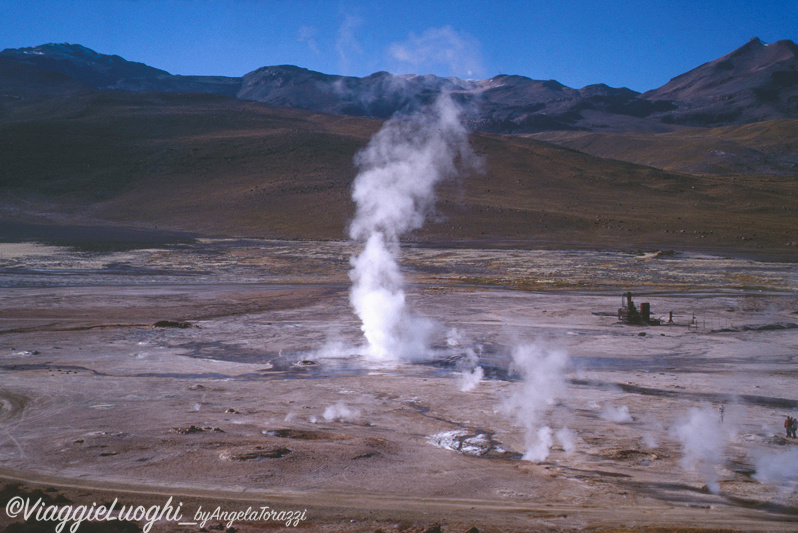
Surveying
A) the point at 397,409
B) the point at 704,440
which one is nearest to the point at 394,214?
the point at 397,409

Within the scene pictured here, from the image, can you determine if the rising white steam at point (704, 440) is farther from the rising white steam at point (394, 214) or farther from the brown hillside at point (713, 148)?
the brown hillside at point (713, 148)

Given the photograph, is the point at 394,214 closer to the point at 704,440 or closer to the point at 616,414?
the point at 616,414

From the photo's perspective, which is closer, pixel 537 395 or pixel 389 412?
pixel 389 412

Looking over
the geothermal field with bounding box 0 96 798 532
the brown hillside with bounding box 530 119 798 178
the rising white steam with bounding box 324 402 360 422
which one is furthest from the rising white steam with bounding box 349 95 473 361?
the brown hillside with bounding box 530 119 798 178

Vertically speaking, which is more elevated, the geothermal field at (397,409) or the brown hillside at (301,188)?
the brown hillside at (301,188)

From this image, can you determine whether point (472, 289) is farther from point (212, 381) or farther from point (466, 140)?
point (466, 140)

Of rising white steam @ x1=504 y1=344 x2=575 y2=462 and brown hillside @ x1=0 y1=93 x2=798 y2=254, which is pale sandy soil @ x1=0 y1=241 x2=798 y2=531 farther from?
brown hillside @ x1=0 y1=93 x2=798 y2=254

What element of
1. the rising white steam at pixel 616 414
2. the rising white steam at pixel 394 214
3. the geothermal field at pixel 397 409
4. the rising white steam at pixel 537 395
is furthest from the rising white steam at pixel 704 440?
the rising white steam at pixel 394 214
